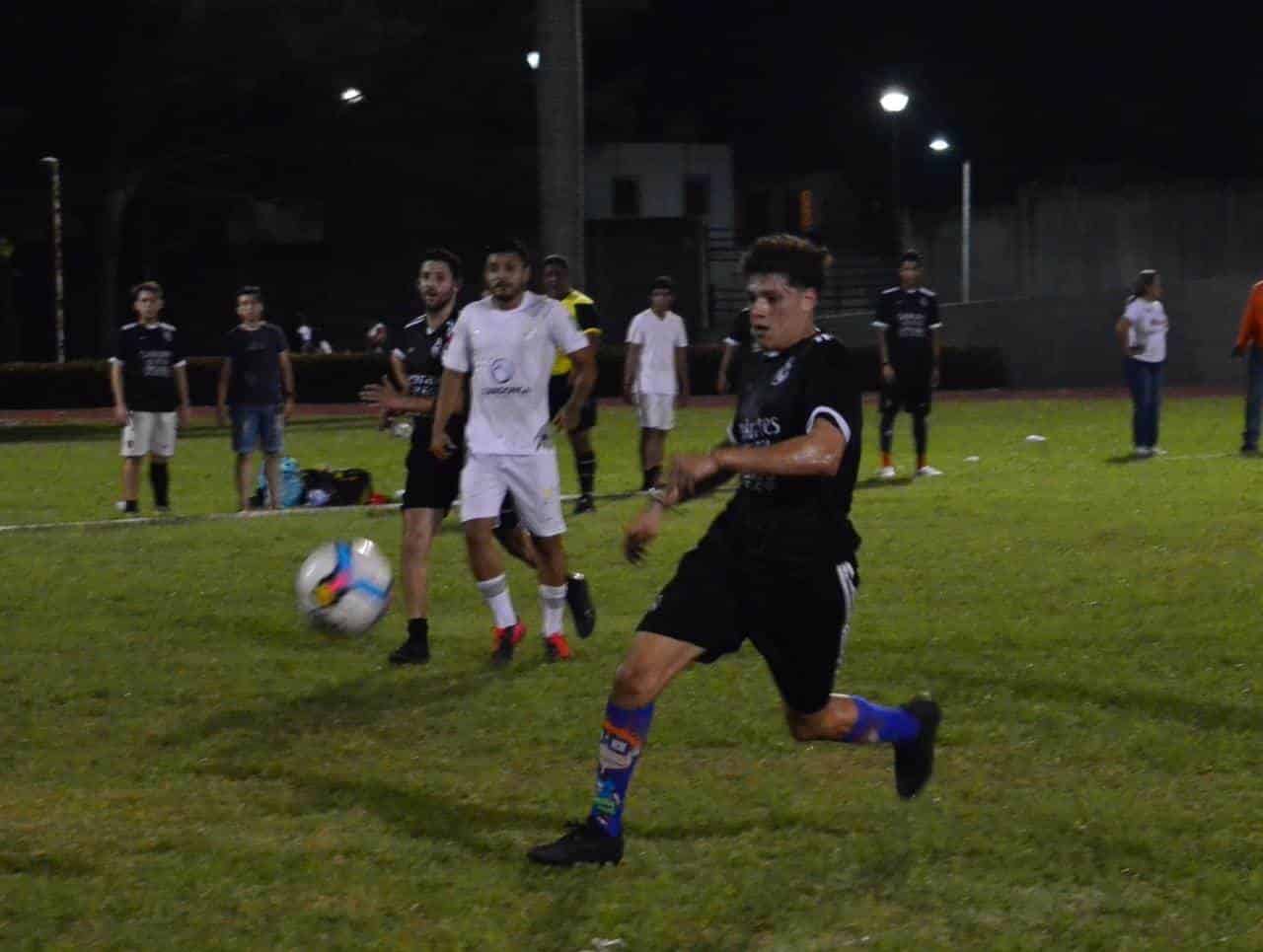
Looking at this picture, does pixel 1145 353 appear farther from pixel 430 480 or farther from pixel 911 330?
pixel 430 480

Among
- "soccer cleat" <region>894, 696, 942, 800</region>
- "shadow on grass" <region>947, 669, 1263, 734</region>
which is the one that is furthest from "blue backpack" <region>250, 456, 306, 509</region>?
"soccer cleat" <region>894, 696, 942, 800</region>

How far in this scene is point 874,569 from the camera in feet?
39.8

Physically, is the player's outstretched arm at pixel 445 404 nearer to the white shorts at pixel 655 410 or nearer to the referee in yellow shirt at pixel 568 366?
the referee in yellow shirt at pixel 568 366

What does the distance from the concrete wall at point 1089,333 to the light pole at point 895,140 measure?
202 inches

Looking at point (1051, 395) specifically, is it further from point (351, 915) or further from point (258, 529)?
point (351, 915)

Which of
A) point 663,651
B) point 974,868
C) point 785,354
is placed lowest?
point 974,868

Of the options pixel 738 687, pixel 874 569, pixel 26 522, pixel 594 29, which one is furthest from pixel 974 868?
pixel 594 29

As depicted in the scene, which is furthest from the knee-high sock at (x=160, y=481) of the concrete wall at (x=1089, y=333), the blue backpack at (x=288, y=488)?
the concrete wall at (x=1089, y=333)

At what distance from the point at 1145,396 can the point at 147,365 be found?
34.4 ft

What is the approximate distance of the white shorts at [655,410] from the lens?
1762 centimetres

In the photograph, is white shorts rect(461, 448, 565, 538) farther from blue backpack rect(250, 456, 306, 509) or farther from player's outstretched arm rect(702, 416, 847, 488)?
blue backpack rect(250, 456, 306, 509)

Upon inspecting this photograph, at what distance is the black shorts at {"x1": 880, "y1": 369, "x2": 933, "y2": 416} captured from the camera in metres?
18.2

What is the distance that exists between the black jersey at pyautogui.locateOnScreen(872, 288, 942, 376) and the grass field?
5.02m

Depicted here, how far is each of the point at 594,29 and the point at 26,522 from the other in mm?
39454
